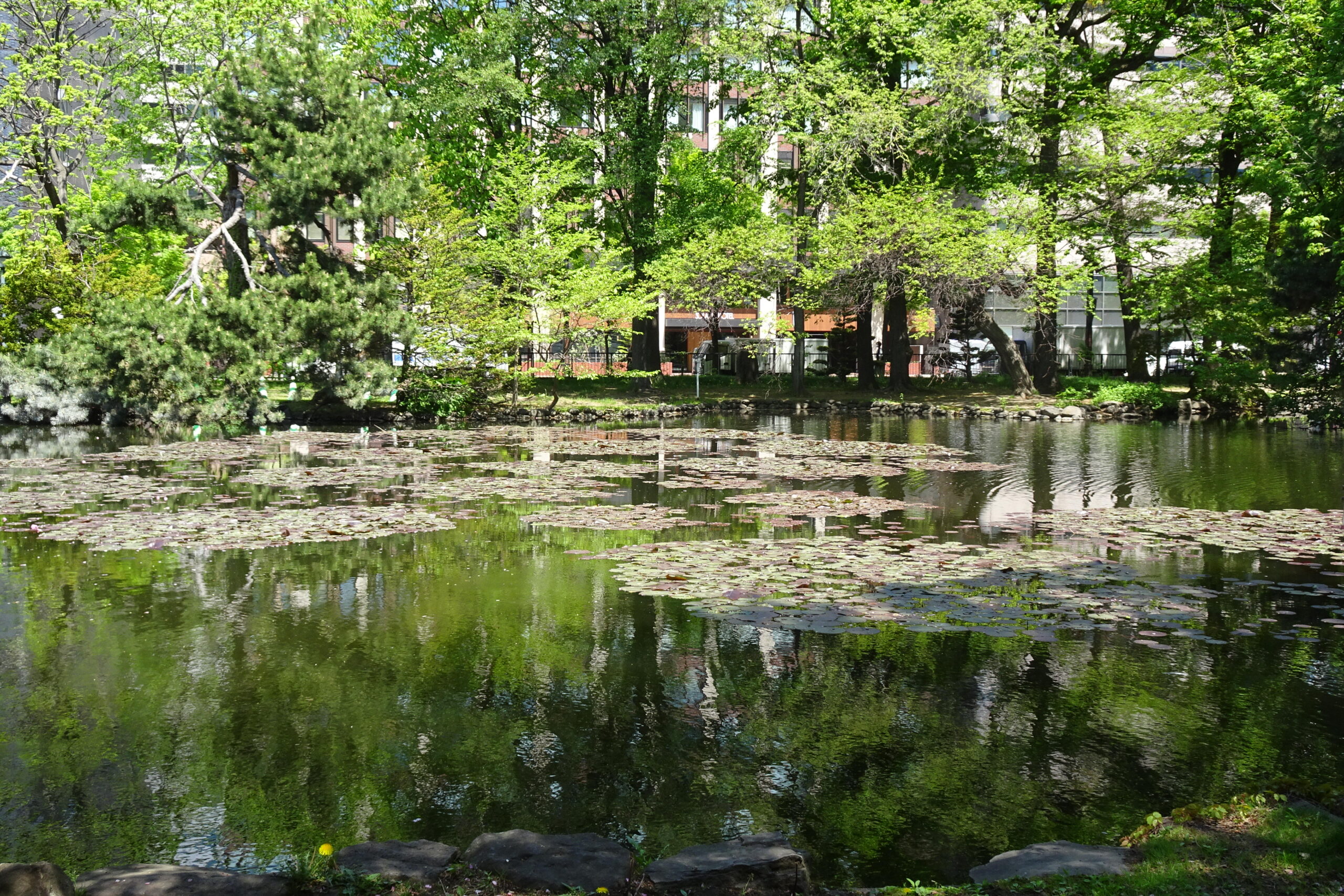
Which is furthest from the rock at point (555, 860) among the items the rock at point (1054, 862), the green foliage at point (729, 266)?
→ the green foliage at point (729, 266)

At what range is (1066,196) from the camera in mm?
33500

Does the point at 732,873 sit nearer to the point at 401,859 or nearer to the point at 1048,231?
the point at 401,859

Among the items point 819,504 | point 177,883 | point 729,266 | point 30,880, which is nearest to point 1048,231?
point 729,266

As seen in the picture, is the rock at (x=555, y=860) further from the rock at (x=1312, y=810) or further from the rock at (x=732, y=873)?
the rock at (x=1312, y=810)

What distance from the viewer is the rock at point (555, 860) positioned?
414 centimetres

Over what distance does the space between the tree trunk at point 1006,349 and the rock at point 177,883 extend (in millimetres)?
33035

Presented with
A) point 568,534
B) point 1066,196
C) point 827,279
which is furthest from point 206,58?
point 568,534

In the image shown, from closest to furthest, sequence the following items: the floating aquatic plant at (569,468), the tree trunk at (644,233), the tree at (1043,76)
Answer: the floating aquatic plant at (569,468)
the tree at (1043,76)
the tree trunk at (644,233)

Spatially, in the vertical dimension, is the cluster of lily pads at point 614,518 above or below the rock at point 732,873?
above

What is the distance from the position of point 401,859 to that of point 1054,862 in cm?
265

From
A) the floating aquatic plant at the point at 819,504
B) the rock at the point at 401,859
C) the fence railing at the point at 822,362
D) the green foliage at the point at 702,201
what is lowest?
the rock at the point at 401,859

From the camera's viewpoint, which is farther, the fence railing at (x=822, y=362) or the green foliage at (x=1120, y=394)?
the fence railing at (x=822, y=362)

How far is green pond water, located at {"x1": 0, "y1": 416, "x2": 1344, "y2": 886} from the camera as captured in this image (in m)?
5.26

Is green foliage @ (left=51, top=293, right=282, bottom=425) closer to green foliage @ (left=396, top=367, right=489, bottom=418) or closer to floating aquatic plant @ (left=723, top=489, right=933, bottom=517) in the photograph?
green foliage @ (left=396, top=367, right=489, bottom=418)
